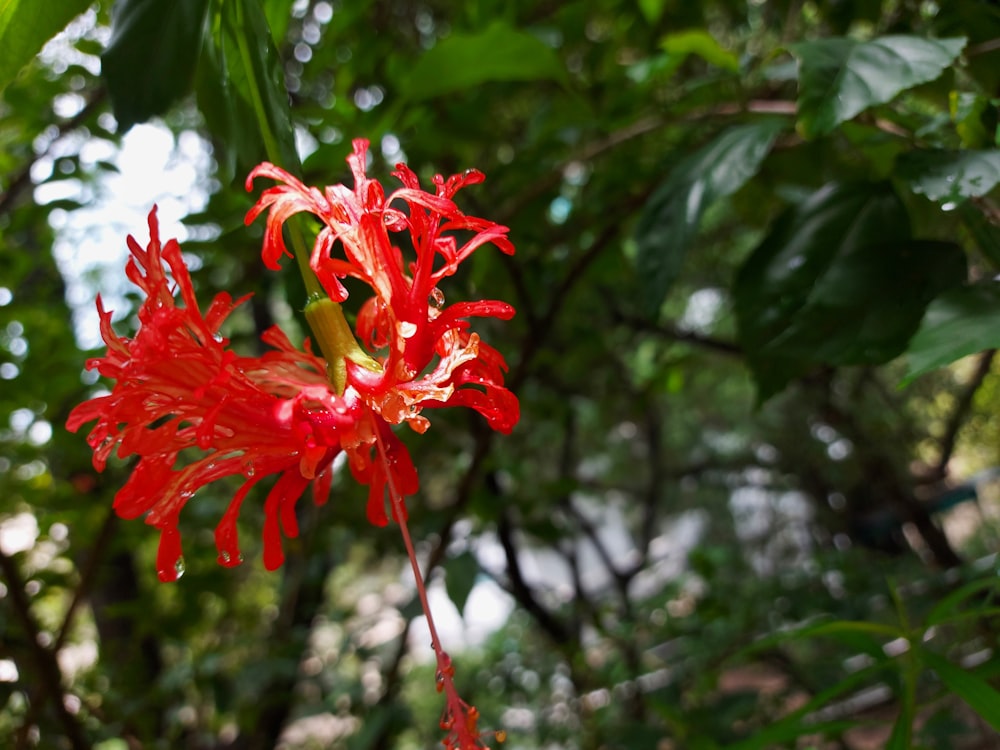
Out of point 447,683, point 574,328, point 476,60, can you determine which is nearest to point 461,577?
point 447,683

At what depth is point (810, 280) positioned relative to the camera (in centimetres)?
70

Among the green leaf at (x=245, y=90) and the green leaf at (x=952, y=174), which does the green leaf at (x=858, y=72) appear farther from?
the green leaf at (x=245, y=90)

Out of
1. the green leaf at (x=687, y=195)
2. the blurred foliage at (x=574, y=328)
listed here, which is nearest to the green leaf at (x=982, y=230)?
the blurred foliage at (x=574, y=328)

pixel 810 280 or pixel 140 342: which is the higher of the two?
pixel 140 342

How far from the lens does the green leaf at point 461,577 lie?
0.82 m

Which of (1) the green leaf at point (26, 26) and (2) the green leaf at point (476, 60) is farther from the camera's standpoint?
(2) the green leaf at point (476, 60)

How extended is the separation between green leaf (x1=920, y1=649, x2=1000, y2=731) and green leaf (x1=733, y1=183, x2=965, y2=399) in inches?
8.5

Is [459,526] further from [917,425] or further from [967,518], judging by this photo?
[967,518]

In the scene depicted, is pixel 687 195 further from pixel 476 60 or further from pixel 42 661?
pixel 42 661

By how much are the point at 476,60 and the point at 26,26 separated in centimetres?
40

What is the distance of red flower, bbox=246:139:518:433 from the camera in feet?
1.42

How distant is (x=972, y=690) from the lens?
0.53m

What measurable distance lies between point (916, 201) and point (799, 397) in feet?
4.74

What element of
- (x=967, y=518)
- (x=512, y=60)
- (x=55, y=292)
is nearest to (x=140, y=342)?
(x=512, y=60)
